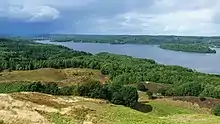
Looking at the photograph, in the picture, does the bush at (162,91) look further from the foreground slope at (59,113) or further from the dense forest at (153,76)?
the foreground slope at (59,113)

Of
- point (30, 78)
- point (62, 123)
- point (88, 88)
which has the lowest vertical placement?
point (30, 78)

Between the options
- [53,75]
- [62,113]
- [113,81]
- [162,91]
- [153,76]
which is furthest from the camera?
[153,76]

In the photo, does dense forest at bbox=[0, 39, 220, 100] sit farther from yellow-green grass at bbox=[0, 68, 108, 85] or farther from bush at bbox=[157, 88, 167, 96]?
yellow-green grass at bbox=[0, 68, 108, 85]

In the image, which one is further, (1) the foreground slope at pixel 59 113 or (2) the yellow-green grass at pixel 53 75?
(2) the yellow-green grass at pixel 53 75

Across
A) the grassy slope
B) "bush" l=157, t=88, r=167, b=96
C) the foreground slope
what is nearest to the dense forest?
"bush" l=157, t=88, r=167, b=96

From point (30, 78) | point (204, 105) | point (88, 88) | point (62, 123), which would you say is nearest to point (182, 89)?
point (204, 105)

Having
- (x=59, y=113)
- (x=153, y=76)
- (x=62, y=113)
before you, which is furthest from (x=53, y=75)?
(x=59, y=113)

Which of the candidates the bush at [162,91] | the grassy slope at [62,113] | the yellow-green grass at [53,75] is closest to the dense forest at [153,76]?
the bush at [162,91]

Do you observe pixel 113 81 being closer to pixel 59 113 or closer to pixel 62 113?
pixel 62 113

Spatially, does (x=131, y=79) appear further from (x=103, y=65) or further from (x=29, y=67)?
(x=29, y=67)

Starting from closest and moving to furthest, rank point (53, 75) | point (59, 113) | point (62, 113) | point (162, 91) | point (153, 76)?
point (59, 113) → point (62, 113) → point (162, 91) → point (53, 75) → point (153, 76)

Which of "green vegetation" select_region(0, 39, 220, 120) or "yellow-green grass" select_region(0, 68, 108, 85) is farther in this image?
"yellow-green grass" select_region(0, 68, 108, 85)
